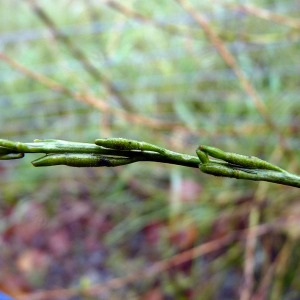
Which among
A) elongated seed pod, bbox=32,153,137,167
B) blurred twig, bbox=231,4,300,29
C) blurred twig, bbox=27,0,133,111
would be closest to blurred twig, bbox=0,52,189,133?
blurred twig, bbox=27,0,133,111

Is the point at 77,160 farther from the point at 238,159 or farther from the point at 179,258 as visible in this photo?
the point at 179,258

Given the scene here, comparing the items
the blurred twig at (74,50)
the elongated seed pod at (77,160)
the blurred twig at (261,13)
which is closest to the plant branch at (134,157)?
the elongated seed pod at (77,160)

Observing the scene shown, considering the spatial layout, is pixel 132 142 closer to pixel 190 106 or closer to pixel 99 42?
pixel 190 106

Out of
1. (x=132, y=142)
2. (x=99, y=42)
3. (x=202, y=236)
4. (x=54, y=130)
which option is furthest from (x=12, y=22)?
(x=132, y=142)

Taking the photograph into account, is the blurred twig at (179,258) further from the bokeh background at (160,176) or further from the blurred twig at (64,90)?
the blurred twig at (64,90)

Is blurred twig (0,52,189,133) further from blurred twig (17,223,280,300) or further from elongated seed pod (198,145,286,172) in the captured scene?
elongated seed pod (198,145,286,172)

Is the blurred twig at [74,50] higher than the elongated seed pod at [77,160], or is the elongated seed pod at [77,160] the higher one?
the blurred twig at [74,50]

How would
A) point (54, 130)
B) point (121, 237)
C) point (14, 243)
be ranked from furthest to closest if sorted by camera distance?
point (54, 130) → point (14, 243) → point (121, 237)
